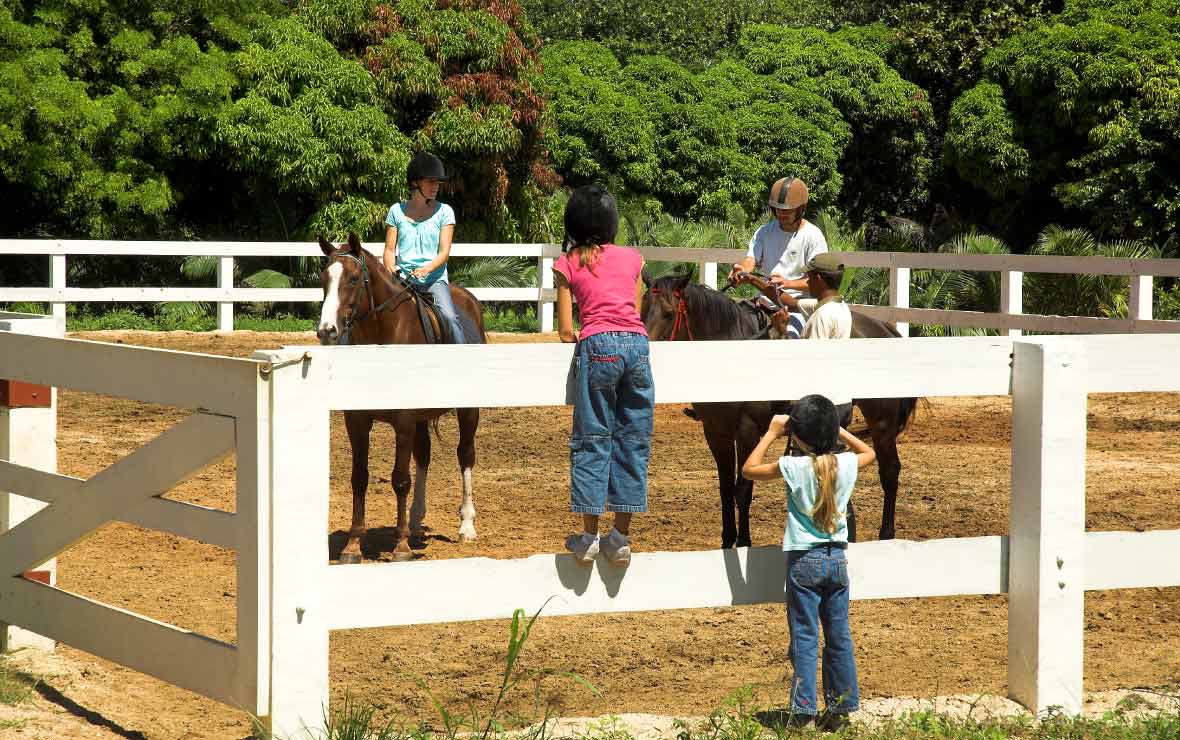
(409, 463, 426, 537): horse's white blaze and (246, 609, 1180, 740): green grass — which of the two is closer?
(246, 609, 1180, 740): green grass

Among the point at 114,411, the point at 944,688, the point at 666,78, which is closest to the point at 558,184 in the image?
the point at 666,78

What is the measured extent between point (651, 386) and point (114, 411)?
32.3ft

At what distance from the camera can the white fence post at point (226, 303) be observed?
2055 cm

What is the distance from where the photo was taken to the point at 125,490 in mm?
4605

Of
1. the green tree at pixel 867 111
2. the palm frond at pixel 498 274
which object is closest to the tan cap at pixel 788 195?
the palm frond at pixel 498 274

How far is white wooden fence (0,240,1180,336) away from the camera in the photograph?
48.8 ft

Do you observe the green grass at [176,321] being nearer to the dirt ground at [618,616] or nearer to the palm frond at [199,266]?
the palm frond at [199,266]

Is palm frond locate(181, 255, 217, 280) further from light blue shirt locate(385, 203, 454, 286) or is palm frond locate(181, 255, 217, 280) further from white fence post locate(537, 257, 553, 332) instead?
light blue shirt locate(385, 203, 454, 286)

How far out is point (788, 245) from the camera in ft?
27.8

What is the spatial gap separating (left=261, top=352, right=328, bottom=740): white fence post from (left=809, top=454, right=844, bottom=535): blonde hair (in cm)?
159

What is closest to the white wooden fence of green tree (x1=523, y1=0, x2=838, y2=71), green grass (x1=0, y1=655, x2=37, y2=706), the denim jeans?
the denim jeans

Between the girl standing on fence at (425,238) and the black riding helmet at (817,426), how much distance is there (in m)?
4.44

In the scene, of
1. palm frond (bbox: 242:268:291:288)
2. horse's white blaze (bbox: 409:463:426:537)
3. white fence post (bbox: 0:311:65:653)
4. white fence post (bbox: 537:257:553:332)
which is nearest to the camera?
white fence post (bbox: 0:311:65:653)

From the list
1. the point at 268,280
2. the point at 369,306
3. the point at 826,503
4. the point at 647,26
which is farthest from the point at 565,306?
the point at 647,26
